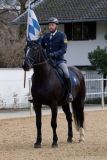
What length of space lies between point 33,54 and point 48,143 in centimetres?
229

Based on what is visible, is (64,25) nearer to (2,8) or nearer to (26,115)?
(2,8)

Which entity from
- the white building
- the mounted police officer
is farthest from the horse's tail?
the white building

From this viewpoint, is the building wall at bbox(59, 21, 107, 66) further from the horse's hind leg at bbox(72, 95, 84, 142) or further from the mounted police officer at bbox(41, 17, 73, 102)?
the mounted police officer at bbox(41, 17, 73, 102)

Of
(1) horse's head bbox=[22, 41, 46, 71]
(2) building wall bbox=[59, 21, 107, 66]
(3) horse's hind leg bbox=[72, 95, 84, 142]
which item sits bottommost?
(2) building wall bbox=[59, 21, 107, 66]

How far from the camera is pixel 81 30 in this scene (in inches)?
1474

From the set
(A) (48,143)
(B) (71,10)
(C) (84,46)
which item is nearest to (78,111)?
(A) (48,143)

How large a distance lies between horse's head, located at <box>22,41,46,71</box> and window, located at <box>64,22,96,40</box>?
25181mm

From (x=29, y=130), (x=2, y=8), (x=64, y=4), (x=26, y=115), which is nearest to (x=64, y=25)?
(x=64, y=4)

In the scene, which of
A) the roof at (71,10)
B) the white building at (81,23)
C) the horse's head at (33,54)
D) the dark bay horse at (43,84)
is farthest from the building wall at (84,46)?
the horse's head at (33,54)

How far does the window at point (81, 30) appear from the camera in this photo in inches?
1459

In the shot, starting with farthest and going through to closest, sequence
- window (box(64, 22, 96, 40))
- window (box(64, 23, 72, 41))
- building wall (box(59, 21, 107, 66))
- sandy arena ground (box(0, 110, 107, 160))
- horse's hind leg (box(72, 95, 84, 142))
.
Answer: window (box(64, 23, 72, 41)) < window (box(64, 22, 96, 40)) < building wall (box(59, 21, 107, 66)) < horse's hind leg (box(72, 95, 84, 142)) < sandy arena ground (box(0, 110, 107, 160))

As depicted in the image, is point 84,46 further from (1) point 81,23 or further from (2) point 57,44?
(2) point 57,44

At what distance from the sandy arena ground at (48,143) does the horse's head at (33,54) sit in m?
1.78

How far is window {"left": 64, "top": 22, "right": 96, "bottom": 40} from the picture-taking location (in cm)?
3706
